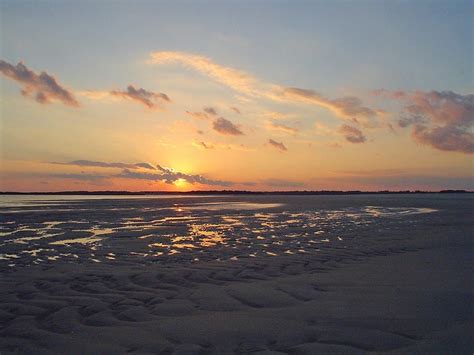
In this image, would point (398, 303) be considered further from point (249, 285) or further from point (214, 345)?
point (214, 345)

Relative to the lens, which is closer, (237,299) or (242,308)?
(242,308)

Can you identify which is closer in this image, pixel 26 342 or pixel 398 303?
pixel 26 342

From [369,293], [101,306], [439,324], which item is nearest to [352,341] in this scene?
[439,324]

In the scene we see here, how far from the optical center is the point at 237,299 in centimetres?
693

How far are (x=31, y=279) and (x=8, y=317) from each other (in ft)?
9.04

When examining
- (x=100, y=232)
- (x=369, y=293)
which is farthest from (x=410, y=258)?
(x=100, y=232)

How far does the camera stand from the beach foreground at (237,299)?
5.01 meters

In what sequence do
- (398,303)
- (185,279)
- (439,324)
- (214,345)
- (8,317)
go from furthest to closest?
(185,279)
(398,303)
(8,317)
(439,324)
(214,345)

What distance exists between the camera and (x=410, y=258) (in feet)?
36.2

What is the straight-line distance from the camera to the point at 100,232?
704 inches

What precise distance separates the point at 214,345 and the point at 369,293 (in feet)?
11.6

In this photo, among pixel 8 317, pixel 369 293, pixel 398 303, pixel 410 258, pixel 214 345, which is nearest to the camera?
pixel 214 345

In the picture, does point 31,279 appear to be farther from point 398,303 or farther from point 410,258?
point 410,258

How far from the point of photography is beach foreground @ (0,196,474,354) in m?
5.01
